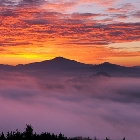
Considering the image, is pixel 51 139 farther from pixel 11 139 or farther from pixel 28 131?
pixel 28 131

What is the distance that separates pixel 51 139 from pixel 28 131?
2198 centimetres

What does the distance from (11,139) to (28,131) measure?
32.2 feet

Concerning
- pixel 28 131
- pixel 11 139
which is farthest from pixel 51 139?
pixel 28 131

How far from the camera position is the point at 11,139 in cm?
6950

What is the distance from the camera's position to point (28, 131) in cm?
6156

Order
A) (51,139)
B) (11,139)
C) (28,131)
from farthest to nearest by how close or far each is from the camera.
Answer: (51,139) < (11,139) < (28,131)

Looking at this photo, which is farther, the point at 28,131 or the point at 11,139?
the point at 11,139

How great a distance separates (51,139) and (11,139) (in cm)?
1545

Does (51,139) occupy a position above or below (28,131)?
below

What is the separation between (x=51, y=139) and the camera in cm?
8244

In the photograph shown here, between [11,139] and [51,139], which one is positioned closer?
[11,139]

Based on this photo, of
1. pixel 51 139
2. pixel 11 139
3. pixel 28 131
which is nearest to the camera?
pixel 28 131
